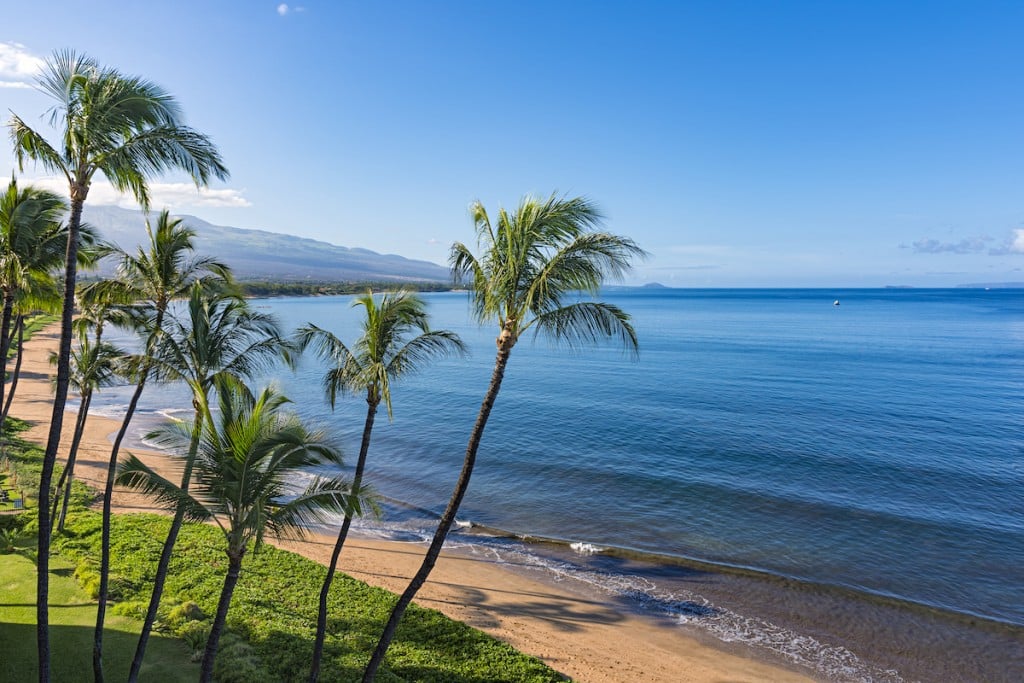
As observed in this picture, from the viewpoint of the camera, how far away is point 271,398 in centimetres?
988

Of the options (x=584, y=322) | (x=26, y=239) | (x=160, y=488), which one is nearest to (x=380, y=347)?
(x=584, y=322)

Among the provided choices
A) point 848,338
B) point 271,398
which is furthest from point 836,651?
point 848,338

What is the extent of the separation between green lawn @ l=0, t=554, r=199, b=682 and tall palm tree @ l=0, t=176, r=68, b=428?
660 cm

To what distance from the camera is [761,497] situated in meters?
27.8

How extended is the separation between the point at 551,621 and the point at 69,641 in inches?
496

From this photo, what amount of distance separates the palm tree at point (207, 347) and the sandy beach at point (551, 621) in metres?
9.24

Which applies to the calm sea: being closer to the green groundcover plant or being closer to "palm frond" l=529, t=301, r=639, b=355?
"palm frond" l=529, t=301, r=639, b=355

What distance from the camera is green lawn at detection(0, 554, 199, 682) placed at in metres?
12.4

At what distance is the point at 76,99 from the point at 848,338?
340 feet

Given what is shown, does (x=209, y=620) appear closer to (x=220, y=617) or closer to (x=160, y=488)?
(x=220, y=617)

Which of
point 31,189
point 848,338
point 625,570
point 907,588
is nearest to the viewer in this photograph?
point 31,189

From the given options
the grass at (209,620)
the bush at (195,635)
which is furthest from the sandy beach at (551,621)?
the bush at (195,635)

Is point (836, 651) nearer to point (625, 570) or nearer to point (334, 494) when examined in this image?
point (625, 570)

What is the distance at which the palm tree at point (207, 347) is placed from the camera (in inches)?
453
